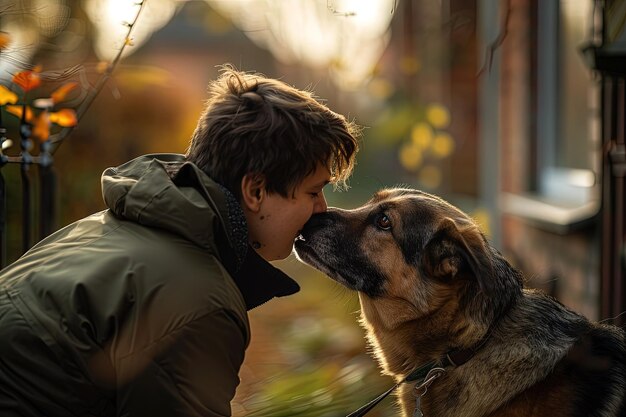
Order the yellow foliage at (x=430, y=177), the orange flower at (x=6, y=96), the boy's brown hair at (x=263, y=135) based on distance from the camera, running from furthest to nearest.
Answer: the yellow foliage at (x=430, y=177), the orange flower at (x=6, y=96), the boy's brown hair at (x=263, y=135)

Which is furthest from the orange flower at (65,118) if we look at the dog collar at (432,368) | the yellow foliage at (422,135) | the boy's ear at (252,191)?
the yellow foliage at (422,135)

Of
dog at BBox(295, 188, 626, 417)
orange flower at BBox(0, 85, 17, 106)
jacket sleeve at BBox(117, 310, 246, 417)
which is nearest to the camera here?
jacket sleeve at BBox(117, 310, 246, 417)

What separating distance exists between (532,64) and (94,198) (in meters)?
4.32

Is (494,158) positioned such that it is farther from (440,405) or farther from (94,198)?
(440,405)

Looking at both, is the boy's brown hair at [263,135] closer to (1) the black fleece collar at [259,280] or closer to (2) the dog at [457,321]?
(1) the black fleece collar at [259,280]

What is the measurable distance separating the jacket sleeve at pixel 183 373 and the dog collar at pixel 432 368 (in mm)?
816

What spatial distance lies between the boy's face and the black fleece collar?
0.29ft

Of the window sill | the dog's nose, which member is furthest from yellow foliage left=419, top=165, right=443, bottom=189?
the dog's nose

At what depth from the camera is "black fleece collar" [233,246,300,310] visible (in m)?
3.04

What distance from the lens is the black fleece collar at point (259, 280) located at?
3.04 m

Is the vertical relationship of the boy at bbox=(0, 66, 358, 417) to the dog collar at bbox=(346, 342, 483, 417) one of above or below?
above

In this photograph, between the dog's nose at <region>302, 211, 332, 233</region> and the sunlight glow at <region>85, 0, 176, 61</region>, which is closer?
the dog's nose at <region>302, 211, 332, 233</region>

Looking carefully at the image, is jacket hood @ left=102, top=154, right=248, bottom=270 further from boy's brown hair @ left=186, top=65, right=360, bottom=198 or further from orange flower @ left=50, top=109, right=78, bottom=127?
orange flower @ left=50, top=109, right=78, bottom=127

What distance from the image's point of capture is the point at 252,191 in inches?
117
